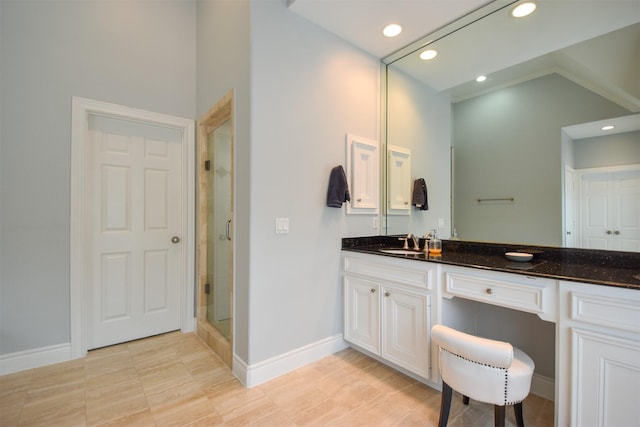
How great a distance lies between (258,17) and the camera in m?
1.94

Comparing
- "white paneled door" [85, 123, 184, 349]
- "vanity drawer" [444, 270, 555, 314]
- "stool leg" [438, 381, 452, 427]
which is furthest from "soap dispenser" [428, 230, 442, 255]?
"white paneled door" [85, 123, 184, 349]

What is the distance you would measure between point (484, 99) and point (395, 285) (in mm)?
1663

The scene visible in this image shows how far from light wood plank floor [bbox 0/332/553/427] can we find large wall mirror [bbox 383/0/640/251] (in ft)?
3.95

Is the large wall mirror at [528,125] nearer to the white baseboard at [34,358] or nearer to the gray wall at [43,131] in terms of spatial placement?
the gray wall at [43,131]

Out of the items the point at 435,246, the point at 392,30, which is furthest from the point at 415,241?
the point at 392,30

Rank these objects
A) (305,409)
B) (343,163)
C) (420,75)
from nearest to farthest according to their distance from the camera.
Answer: (305,409) < (343,163) < (420,75)

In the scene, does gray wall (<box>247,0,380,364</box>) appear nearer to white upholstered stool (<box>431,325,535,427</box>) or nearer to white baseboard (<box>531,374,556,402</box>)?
white upholstered stool (<box>431,325,535,427</box>)

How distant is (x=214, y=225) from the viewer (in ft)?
9.07

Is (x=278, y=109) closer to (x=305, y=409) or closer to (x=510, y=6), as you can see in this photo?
(x=510, y=6)

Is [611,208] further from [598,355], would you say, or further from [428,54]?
[428,54]

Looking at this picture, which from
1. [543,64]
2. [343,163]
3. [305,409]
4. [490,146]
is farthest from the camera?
[343,163]

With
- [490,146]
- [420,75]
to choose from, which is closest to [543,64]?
[490,146]

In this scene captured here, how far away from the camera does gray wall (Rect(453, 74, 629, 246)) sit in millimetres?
1783

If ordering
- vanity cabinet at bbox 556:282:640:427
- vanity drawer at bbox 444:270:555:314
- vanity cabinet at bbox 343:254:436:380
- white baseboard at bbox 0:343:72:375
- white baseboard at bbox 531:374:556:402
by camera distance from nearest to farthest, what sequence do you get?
vanity cabinet at bbox 556:282:640:427, vanity drawer at bbox 444:270:555:314, white baseboard at bbox 531:374:556:402, vanity cabinet at bbox 343:254:436:380, white baseboard at bbox 0:343:72:375
